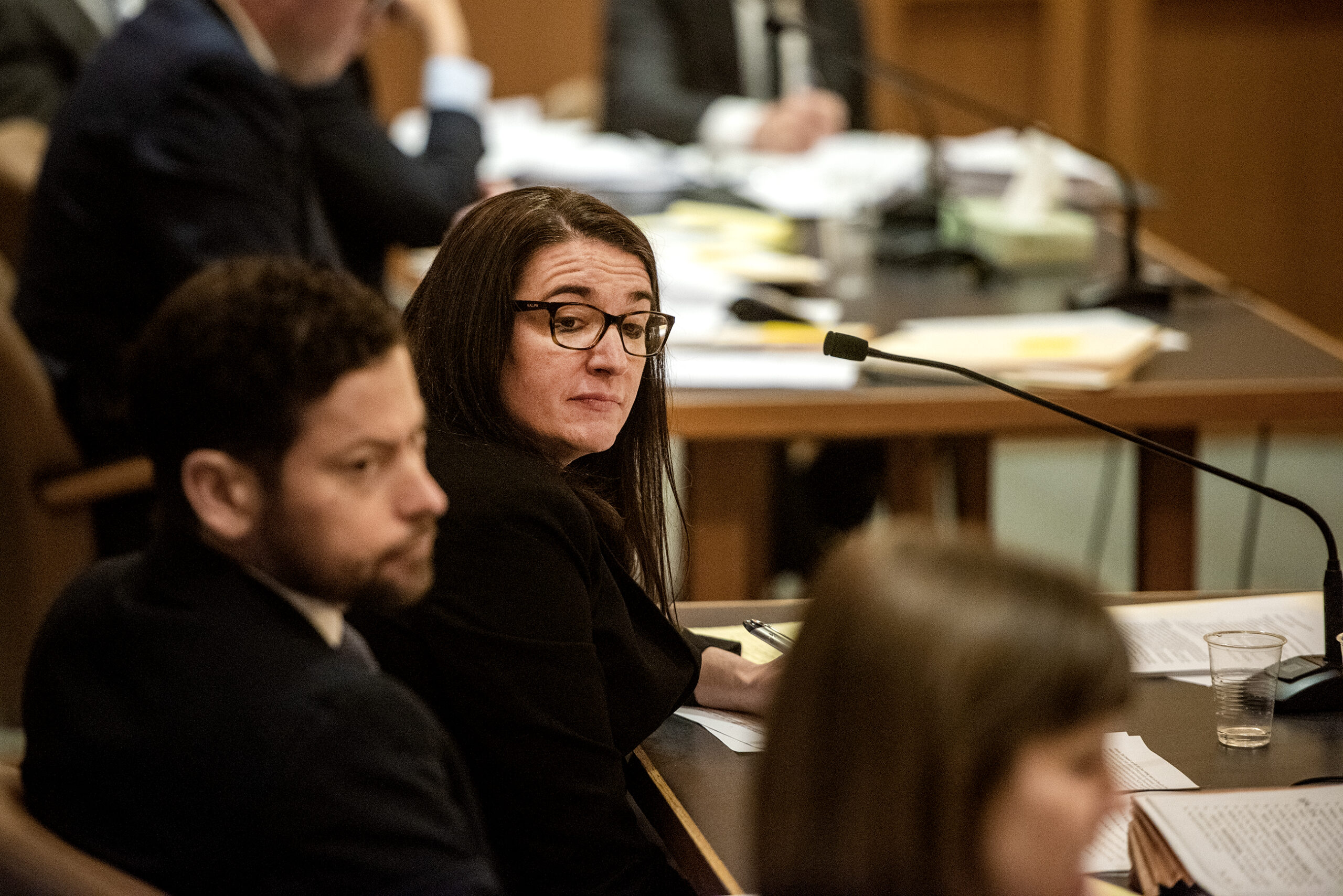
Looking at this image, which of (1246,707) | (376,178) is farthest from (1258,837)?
(376,178)

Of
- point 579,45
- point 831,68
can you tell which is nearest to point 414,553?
point 831,68

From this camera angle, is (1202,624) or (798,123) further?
(798,123)

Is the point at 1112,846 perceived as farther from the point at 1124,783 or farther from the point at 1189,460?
the point at 1189,460

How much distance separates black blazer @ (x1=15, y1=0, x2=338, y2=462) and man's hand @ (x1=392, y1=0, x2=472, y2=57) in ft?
3.02

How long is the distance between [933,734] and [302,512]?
40 centimetres

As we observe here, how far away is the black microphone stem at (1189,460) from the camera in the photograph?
51.9 inches

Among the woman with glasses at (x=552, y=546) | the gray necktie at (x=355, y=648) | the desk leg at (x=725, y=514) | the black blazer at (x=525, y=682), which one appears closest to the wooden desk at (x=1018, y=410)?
the desk leg at (x=725, y=514)

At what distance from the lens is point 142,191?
224 cm

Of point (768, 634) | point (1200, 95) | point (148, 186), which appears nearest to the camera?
point (768, 634)

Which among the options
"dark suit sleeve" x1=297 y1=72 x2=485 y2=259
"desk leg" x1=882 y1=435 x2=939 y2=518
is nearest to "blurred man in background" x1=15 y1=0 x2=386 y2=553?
"dark suit sleeve" x1=297 y1=72 x2=485 y2=259

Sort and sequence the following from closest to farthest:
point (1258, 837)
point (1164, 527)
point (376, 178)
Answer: point (1258, 837) → point (1164, 527) → point (376, 178)

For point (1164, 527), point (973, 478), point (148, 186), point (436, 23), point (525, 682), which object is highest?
point (436, 23)

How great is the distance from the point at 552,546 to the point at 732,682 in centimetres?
34

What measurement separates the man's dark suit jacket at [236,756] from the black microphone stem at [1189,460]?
593mm
